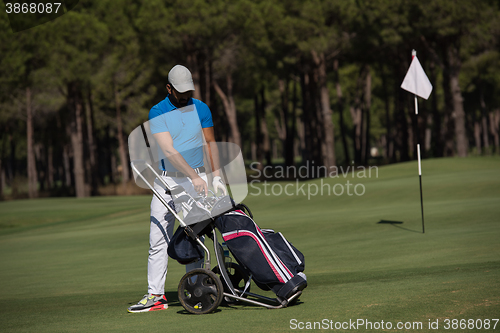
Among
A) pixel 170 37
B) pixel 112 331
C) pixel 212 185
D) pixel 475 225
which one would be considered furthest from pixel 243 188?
pixel 170 37

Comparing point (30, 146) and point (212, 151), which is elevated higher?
point (30, 146)

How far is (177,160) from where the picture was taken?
470cm

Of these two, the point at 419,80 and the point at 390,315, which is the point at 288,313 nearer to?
the point at 390,315

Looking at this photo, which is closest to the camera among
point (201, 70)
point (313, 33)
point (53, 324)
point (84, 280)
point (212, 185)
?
point (53, 324)

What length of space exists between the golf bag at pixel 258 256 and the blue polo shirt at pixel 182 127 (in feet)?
2.41

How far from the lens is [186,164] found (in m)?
4.69

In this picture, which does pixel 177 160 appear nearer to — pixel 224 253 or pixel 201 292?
pixel 224 253

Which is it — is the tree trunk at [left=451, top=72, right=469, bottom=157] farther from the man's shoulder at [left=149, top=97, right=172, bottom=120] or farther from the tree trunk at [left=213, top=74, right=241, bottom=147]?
the man's shoulder at [left=149, top=97, right=172, bottom=120]

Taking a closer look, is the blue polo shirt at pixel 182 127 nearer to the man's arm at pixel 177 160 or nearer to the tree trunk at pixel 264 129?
the man's arm at pixel 177 160

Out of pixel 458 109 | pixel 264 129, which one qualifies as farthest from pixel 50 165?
pixel 458 109

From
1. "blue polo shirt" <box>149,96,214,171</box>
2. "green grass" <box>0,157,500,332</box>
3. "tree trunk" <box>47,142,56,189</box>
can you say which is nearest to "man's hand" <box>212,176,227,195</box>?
"blue polo shirt" <box>149,96,214,171</box>

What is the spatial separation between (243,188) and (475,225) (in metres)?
6.82

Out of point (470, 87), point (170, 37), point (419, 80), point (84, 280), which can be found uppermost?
point (170, 37)

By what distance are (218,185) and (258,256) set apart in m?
0.73
